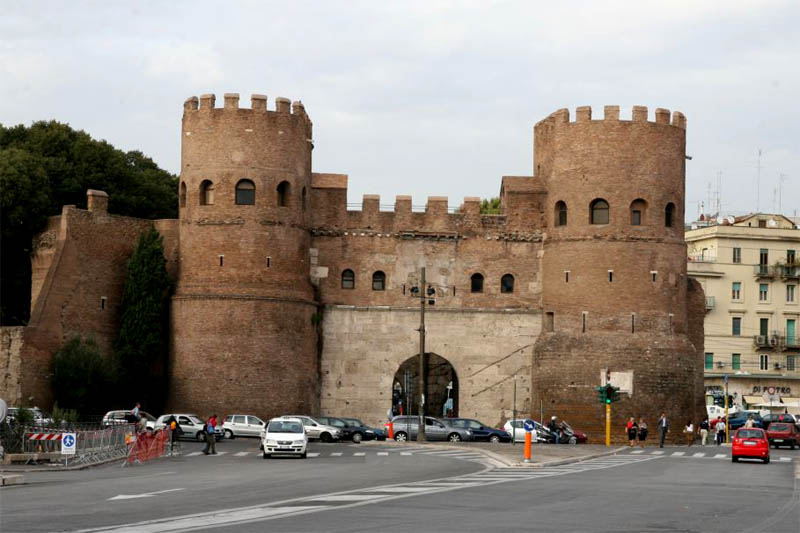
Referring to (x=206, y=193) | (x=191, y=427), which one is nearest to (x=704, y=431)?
(x=191, y=427)

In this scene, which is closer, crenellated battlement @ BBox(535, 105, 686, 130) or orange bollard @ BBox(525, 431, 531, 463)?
orange bollard @ BBox(525, 431, 531, 463)

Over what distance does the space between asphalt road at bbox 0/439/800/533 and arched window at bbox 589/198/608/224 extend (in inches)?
894

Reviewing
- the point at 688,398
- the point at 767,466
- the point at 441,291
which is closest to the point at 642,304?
the point at 688,398

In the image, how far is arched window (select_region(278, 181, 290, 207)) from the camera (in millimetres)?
61953

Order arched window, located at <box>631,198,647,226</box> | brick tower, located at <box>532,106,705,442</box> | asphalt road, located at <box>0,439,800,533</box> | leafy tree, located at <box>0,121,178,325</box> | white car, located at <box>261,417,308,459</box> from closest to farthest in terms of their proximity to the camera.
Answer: asphalt road, located at <box>0,439,800,533</box> < white car, located at <box>261,417,308,459</box> < leafy tree, located at <box>0,121,178,325</box> < brick tower, located at <box>532,106,705,442</box> < arched window, located at <box>631,198,647,226</box>

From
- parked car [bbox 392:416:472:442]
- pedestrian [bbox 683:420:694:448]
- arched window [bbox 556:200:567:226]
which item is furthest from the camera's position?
arched window [bbox 556:200:567:226]

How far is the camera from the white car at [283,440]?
4322cm

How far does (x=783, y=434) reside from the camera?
5944 cm

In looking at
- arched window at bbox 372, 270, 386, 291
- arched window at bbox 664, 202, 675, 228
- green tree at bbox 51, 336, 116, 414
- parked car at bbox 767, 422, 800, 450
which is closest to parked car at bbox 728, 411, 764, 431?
parked car at bbox 767, 422, 800, 450

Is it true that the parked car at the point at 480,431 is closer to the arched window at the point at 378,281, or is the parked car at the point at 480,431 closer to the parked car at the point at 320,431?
the parked car at the point at 320,431

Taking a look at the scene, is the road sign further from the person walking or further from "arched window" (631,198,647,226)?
the person walking

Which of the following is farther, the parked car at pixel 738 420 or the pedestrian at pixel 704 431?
the parked car at pixel 738 420

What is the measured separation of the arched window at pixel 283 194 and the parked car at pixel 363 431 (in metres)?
9.98

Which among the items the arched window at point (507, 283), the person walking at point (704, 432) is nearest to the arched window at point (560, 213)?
the arched window at point (507, 283)
